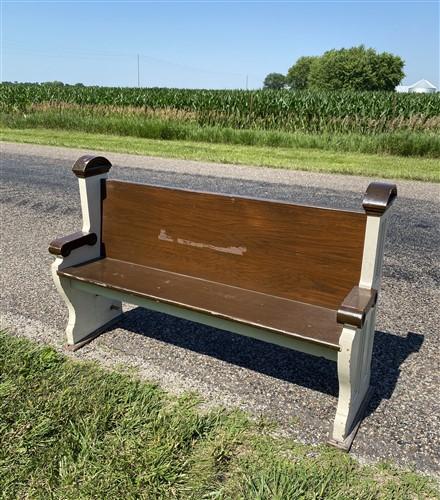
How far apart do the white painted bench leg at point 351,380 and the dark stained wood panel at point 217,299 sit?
75 millimetres

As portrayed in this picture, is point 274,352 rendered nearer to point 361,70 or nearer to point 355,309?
point 355,309

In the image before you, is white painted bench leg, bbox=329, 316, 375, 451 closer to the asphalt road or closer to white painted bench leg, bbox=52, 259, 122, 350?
the asphalt road

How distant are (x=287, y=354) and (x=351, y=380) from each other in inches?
36.9

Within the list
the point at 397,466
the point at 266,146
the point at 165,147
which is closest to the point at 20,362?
the point at 397,466

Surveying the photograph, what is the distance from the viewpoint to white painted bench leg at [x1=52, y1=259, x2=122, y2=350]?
3.09 metres

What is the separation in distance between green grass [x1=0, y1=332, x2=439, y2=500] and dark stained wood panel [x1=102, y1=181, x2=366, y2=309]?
2.45ft

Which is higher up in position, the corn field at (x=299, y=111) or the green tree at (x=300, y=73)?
the green tree at (x=300, y=73)

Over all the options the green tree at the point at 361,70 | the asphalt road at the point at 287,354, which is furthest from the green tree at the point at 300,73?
the asphalt road at the point at 287,354

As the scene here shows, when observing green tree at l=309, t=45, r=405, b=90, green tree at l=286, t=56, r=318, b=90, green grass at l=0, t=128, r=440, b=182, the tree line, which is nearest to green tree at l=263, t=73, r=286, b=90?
green tree at l=286, t=56, r=318, b=90

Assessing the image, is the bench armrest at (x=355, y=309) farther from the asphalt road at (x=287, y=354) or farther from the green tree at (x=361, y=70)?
the green tree at (x=361, y=70)

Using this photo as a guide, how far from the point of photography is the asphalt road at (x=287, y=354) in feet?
8.35

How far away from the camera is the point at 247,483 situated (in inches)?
81.6

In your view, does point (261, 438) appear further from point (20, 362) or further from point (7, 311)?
point (7, 311)

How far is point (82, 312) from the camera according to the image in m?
3.27
